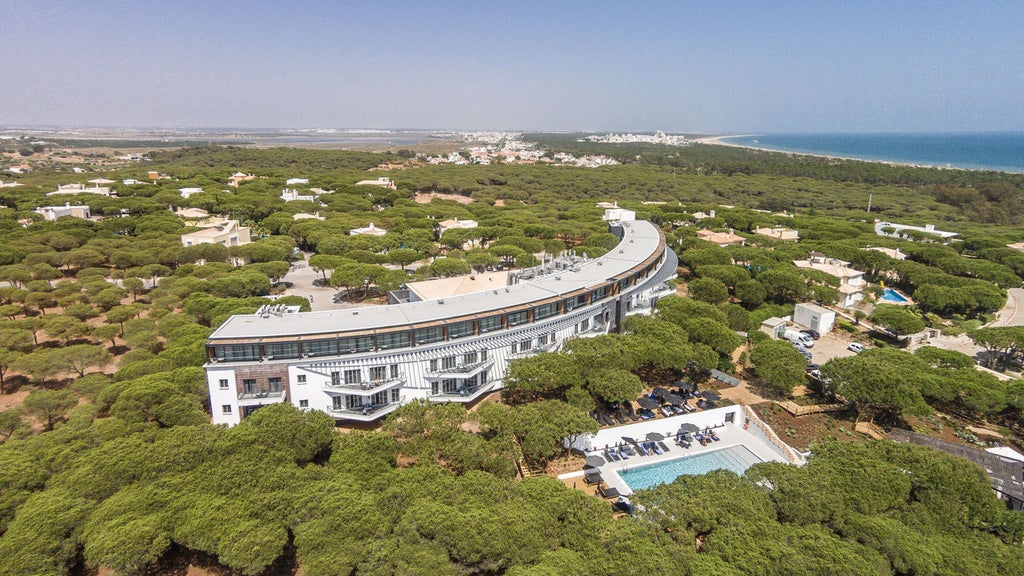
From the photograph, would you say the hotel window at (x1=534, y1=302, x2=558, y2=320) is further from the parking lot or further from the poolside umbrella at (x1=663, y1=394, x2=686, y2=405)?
the parking lot

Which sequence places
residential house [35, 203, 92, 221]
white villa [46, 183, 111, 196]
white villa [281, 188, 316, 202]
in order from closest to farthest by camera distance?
residential house [35, 203, 92, 221] → white villa [46, 183, 111, 196] → white villa [281, 188, 316, 202]

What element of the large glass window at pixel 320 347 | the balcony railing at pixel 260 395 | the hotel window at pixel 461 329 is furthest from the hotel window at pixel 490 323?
the balcony railing at pixel 260 395

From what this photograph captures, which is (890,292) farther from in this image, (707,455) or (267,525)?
(267,525)

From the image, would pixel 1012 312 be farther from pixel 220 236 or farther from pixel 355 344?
pixel 220 236

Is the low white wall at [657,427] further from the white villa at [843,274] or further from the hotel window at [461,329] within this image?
the white villa at [843,274]

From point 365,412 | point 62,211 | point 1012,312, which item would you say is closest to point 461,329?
point 365,412

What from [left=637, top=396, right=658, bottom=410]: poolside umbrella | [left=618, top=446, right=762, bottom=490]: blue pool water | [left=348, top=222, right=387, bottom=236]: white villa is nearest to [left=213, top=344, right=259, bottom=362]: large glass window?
[left=618, top=446, right=762, bottom=490]: blue pool water

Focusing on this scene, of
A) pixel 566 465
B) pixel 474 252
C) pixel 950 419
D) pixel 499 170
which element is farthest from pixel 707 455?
pixel 499 170
